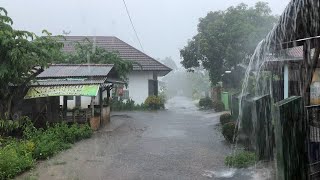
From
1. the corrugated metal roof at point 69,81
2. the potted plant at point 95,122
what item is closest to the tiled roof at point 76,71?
the corrugated metal roof at point 69,81

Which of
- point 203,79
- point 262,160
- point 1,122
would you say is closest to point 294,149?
point 262,160

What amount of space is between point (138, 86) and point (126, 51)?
409 centimetres

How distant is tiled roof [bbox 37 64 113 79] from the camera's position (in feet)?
63.9

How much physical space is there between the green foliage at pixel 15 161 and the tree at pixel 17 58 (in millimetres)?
3950

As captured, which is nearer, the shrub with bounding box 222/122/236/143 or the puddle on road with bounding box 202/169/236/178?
the puddle on road with bounding box 202/169/236/178

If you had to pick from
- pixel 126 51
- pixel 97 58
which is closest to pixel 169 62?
pixel 126 51

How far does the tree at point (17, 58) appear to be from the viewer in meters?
14.2

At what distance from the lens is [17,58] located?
46.6ft

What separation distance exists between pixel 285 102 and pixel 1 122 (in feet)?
38.0

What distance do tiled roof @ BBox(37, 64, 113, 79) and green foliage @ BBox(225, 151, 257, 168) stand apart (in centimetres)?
1022

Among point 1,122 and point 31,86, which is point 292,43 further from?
point 31,86

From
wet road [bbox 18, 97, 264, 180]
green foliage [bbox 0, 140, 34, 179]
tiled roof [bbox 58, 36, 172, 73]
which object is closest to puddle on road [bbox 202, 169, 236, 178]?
wet road [bbox 18, 97, 264, 180]

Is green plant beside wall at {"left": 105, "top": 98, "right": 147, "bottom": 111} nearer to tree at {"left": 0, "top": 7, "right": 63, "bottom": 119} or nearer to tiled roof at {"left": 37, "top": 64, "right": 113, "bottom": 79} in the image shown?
tiled roof at {"left": 37, "top": 64, "right": 113, "bottom": 79}

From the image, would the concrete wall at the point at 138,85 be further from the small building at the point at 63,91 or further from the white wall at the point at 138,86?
the small building at the point at 63,91
